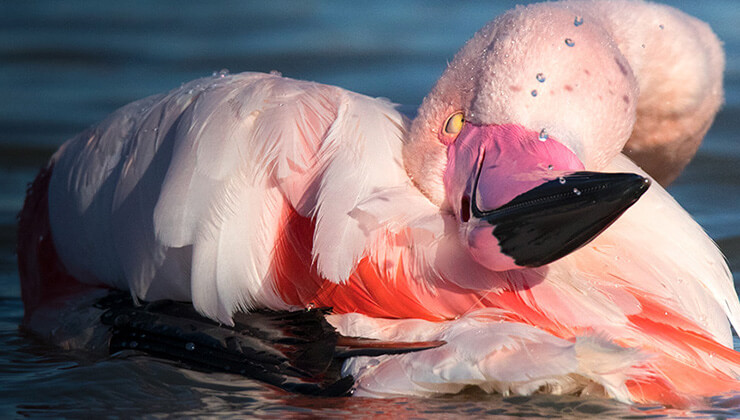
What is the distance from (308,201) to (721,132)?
3.27 m

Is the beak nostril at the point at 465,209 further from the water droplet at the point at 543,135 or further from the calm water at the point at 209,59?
the calm water at the point at 209,59

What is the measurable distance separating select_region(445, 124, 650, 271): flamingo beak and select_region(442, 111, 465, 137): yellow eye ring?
76 millimetres

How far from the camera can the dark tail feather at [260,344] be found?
1812mm

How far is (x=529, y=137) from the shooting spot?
178 cm

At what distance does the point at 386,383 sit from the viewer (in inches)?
69.1

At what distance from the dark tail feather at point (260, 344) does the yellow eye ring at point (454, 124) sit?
0.40 meters

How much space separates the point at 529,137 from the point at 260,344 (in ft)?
1.95

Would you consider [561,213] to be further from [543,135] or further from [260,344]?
[260,344]

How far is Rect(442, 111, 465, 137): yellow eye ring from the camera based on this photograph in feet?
6.40

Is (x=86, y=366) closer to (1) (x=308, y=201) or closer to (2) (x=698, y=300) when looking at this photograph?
(1) (x=308, y=201)

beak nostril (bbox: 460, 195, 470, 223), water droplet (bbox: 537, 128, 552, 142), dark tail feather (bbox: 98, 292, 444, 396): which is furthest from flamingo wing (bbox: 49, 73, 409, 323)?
water droplet (bbox: 537, 128, 552, 142)

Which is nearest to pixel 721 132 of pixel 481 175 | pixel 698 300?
pixel 698 300

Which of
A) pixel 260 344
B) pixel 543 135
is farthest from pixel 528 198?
pixel 260 344

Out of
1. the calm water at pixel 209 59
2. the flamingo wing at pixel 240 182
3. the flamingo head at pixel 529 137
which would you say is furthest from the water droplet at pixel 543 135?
the calm water at pixel 209 59
